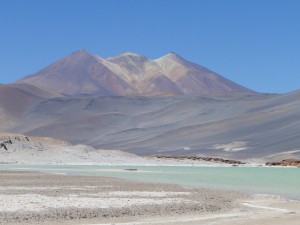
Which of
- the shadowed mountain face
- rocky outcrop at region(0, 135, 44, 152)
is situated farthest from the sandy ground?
the shadowed mountain face

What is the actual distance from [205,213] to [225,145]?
9943cm

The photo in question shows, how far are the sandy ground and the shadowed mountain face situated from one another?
72.3 m

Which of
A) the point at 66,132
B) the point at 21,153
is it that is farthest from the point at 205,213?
the point at 66,132

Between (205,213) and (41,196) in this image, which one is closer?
(205,213)

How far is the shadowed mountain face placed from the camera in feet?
365

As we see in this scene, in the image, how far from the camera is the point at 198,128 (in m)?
139

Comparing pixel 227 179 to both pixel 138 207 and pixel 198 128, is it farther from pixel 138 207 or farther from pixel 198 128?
pixel 198 128

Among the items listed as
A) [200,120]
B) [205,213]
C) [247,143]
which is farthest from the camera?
[200,120]

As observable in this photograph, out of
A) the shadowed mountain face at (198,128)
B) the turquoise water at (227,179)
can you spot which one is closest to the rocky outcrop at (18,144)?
the turquoise water at (227,179)

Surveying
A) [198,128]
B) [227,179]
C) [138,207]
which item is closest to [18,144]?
[227,179]

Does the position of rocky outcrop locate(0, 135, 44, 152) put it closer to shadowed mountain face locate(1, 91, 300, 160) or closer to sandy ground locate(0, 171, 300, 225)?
shadowed mountain face locate(1, 91, 300, 160)

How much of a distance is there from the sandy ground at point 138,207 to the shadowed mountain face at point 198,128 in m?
72.3

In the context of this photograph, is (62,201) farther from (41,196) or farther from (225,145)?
(225,145)

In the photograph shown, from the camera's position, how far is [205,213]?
18.1m
